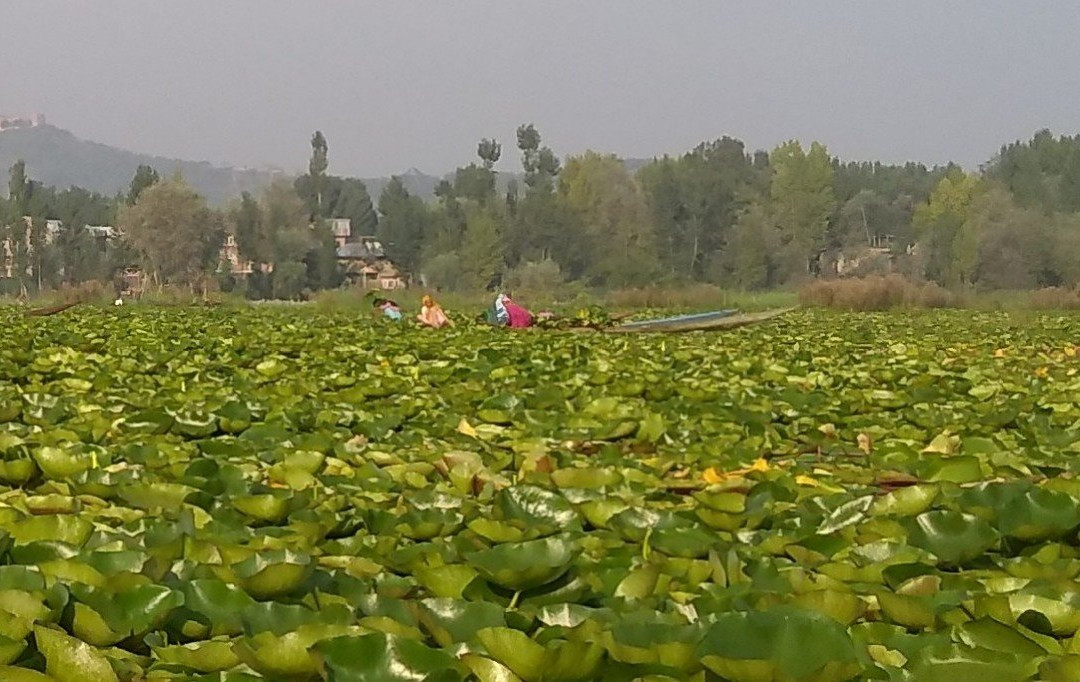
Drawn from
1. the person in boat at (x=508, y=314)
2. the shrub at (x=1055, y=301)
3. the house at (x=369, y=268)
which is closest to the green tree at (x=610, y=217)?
the house at (x=369, y=268)

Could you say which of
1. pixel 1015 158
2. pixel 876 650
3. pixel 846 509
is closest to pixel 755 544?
pixel 846 509

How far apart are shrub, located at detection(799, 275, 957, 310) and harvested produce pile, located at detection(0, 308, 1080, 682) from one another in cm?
2334

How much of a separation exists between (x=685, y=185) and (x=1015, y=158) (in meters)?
29.0

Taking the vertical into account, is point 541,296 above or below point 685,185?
below

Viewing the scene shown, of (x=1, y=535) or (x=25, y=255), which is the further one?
(x=25, y=255)

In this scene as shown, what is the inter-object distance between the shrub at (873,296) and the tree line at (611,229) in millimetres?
20527

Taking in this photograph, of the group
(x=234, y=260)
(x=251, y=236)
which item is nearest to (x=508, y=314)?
(x=251, y=236)

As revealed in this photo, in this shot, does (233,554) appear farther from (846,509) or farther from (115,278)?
(115,278)

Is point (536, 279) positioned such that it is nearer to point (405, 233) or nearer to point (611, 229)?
point (611, 229)

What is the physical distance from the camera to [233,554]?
1.50 m

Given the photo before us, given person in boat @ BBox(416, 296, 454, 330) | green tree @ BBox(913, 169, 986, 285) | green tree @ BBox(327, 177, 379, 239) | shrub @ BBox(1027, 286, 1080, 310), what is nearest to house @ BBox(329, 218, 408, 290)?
green tree @ BBox(327, 177, 379, 239)

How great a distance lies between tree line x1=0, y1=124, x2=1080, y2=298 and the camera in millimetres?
50812

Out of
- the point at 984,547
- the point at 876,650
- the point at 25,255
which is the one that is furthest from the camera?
the point at 25,255

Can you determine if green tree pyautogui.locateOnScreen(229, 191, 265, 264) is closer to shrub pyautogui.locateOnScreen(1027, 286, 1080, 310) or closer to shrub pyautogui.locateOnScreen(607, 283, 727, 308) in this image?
shrub pyautogui.locateOnScreen(607, 283, 727, 308)
